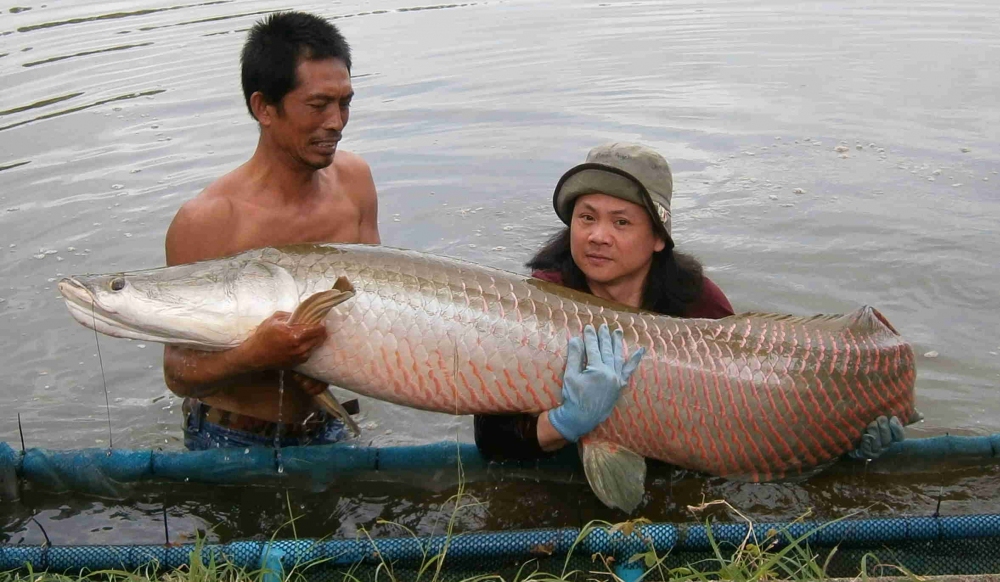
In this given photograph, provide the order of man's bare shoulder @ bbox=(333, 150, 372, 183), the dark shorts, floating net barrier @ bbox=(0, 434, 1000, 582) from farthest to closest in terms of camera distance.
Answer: man's bare shoulder @ bbox=(333, 150, 372, 183)
the dark shorts
floating net barrier @ bbox=(0, 434, 1000, 582)

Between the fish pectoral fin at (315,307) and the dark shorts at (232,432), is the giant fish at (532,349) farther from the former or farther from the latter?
the dark shorts at (232,432)

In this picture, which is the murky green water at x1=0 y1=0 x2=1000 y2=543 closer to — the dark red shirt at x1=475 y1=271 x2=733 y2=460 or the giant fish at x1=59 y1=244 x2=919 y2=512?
the dark red shirt at x1=475 y1=271 x2=733 y2=460

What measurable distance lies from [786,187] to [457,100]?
13.4 ft

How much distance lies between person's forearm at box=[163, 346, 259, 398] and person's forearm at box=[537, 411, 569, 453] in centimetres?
94

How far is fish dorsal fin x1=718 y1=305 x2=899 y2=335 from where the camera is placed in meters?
3.22

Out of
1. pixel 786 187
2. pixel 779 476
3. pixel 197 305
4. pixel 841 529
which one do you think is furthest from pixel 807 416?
pixel 786 187

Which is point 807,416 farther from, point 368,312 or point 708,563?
point 368,312

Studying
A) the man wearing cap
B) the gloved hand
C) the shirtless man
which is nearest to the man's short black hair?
the shirtless man

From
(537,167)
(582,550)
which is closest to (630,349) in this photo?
(582,550)

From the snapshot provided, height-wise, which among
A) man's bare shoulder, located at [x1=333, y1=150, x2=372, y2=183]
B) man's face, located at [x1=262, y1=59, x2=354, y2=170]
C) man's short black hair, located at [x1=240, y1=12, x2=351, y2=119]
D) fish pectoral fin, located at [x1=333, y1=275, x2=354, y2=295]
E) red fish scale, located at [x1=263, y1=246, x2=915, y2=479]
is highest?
man's short black hair, located at [x1=240, y1=12, x2=351, y2=119]

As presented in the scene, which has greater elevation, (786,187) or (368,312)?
(368,312)

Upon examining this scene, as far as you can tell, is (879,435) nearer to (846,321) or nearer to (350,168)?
(846,321)

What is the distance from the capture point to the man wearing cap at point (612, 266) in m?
3.12

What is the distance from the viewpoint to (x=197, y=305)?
2.96 m
